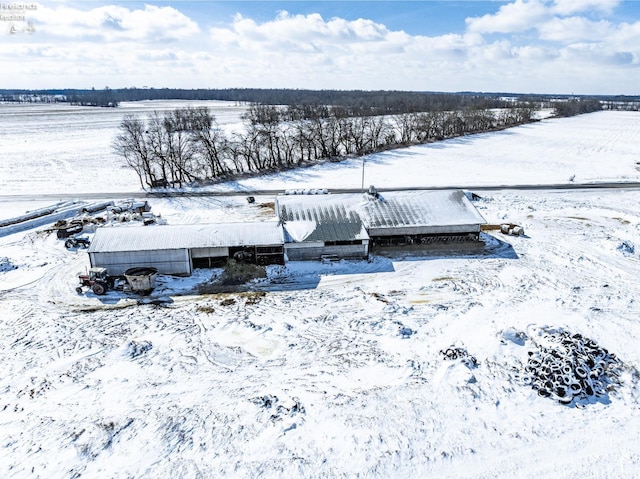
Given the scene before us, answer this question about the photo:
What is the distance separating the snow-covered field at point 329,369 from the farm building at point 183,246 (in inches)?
55.7

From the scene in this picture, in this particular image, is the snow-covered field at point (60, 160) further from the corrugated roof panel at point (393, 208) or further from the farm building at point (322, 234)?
the farm building at point (322, 234)

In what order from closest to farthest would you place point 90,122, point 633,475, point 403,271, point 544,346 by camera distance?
point 633,475, point 544,346, point 403,271, point 90,122

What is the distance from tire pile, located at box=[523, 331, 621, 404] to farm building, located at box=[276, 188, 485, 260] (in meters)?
14.7

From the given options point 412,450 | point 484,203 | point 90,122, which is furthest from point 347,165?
point 90,122

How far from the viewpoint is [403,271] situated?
2956 centimetres

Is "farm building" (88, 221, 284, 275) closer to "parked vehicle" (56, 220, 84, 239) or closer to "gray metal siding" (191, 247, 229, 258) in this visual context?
"gray metal siding" (191, 247, 229, 258)

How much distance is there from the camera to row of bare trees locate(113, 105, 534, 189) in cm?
5944

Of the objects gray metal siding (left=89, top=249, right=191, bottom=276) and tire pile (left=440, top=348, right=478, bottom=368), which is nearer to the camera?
tire pile (left=440, top=348, right=478, bottom=368)

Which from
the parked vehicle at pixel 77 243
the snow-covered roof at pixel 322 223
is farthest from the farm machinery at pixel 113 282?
the snow-covered roof at pixel 322 223

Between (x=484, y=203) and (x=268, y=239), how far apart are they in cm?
2713

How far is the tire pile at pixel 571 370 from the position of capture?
17.6 m

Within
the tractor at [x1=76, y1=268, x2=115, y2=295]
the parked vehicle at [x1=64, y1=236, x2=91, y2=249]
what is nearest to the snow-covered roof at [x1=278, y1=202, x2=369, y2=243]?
the tractor at [x1=76, y1=268, x2=115, y2=295]

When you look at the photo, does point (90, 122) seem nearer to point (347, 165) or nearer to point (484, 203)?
point (347, 165)

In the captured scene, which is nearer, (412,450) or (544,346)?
(412,450)
